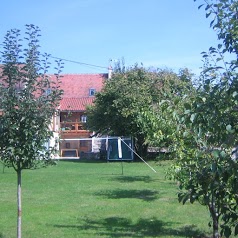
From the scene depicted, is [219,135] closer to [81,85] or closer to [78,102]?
[78,102]

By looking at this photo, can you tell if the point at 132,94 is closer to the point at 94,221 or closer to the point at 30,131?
the point at 94,221

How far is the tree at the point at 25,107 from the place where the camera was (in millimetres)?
7355

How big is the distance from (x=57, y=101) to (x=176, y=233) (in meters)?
4.30

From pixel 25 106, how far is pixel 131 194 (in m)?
9.56

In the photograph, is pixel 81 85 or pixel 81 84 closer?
pixel 81 85

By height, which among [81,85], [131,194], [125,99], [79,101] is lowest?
[131,194]

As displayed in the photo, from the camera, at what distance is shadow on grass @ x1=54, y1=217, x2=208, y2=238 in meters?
9.55

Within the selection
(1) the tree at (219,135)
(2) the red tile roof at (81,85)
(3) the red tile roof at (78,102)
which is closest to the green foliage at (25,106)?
(1) the tree at (219,135)

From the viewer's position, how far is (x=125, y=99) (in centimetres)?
3703

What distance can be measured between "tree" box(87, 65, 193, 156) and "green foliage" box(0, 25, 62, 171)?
27.4 m

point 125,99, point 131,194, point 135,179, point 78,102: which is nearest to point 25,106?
point 131,194

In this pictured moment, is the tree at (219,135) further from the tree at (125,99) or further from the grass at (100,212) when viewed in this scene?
the tree at (125,99)

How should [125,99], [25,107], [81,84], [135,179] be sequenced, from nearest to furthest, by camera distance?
[25,107] → [135,179] → [125,99] → [81,84]

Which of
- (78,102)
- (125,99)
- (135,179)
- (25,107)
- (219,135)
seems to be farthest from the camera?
(78,102)
